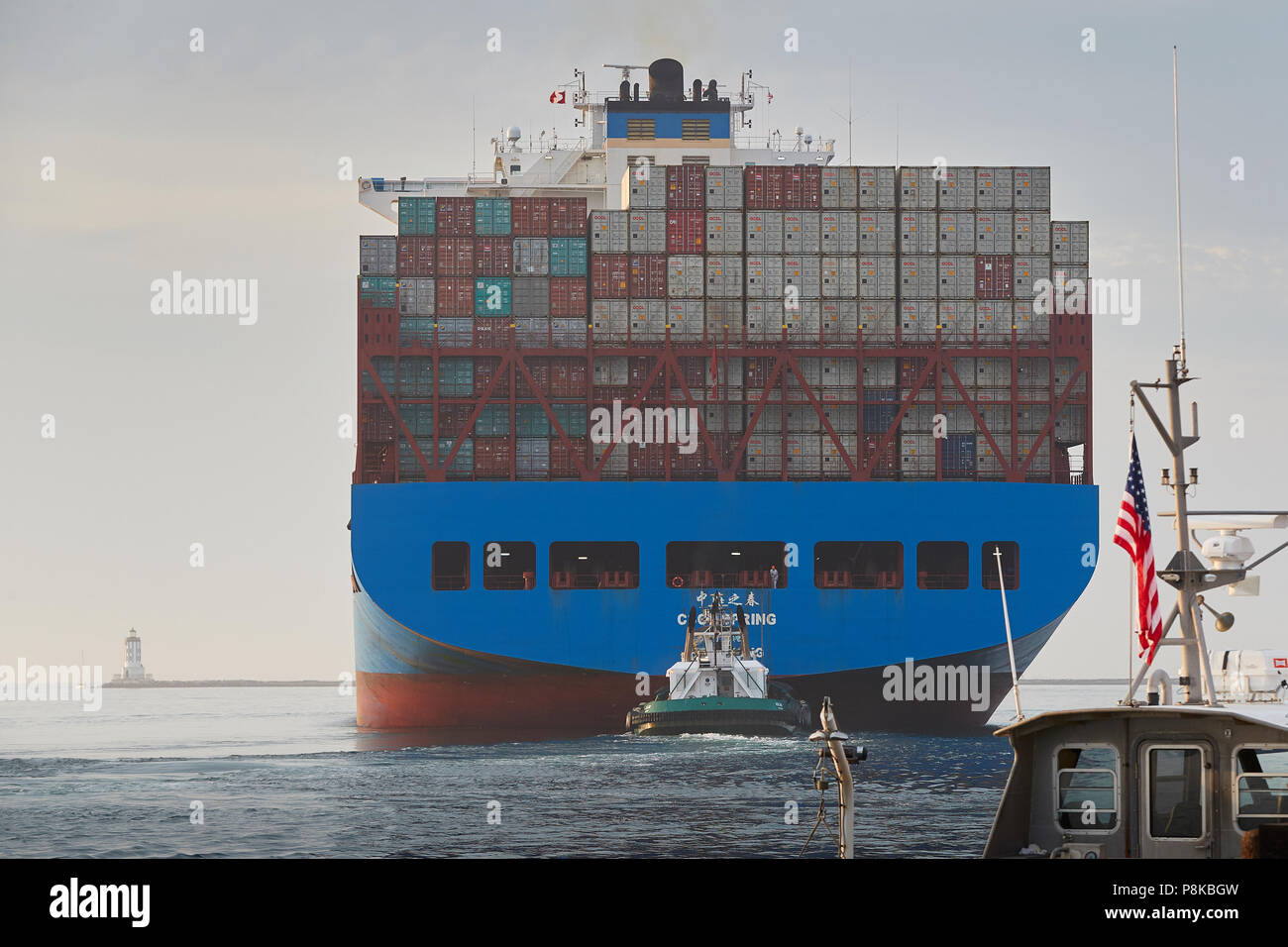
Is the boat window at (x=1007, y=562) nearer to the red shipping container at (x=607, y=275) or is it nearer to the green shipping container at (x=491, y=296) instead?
the red shipping container at (x=607, y=275)

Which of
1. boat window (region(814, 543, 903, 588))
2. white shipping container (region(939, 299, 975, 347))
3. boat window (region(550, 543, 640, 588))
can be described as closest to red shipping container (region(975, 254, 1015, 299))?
white shipping container (region(939, 299, 975, 347))

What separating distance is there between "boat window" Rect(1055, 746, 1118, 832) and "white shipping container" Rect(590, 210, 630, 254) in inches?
2007

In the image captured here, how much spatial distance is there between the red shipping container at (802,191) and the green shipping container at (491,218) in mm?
11022

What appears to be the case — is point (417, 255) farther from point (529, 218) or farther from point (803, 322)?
point (803, 322)

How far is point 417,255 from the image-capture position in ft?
211

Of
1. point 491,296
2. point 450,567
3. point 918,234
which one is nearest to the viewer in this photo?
point 450,567

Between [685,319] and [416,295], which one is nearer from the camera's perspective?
[685,319]

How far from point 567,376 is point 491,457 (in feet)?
13.9

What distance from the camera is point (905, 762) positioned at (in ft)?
160

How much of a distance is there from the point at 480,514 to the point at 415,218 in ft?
41.0

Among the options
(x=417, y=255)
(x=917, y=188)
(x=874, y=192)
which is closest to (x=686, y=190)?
(x=874, y=192)
